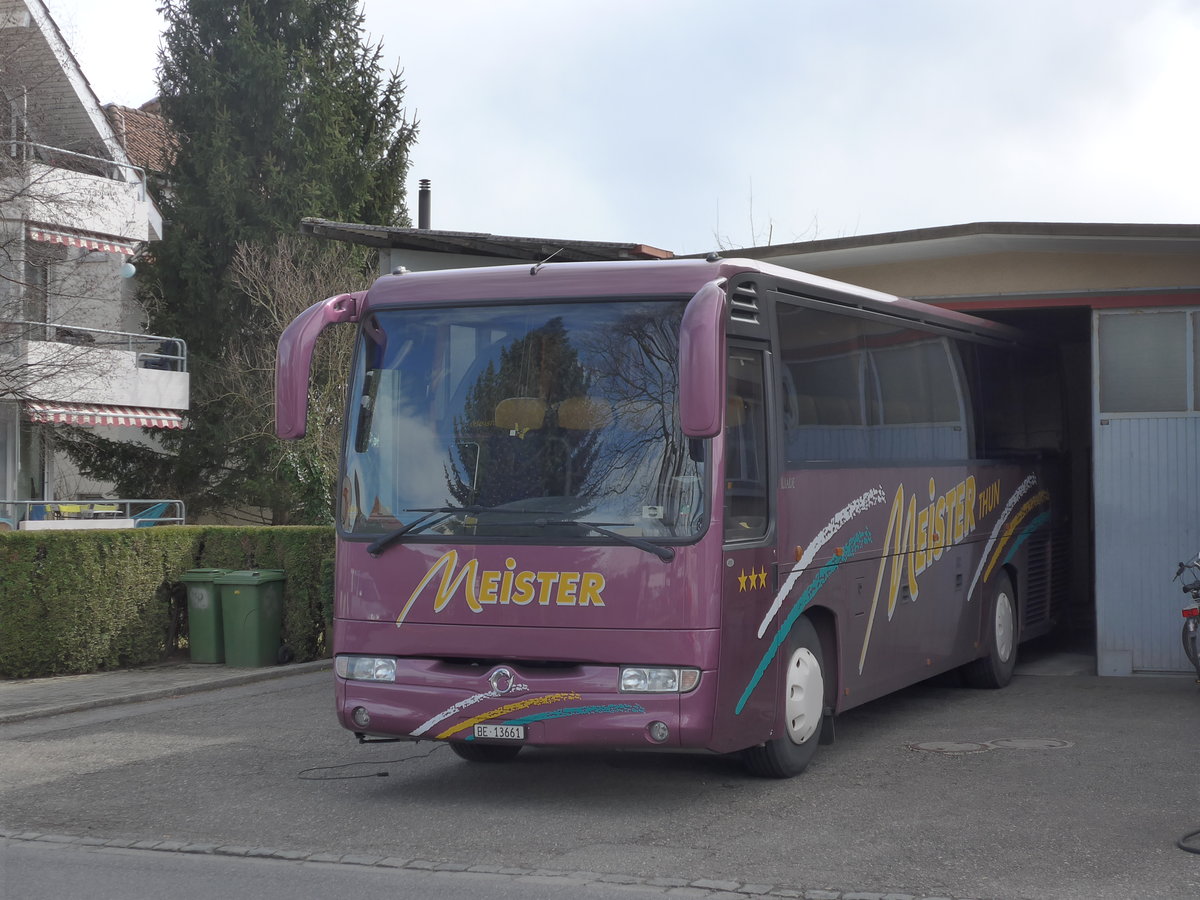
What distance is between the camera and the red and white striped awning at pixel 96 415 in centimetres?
3056

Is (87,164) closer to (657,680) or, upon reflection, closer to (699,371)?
(657,680)

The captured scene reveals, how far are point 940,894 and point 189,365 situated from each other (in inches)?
1324

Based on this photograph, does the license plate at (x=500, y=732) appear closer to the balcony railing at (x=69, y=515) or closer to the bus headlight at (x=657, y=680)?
the bus headlight at (x=657, y=680)

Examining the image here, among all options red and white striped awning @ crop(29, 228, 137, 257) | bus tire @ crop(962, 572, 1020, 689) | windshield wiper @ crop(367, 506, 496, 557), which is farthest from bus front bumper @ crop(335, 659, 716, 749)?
red and white striped awning @ crop(29, 228, 137, 257)

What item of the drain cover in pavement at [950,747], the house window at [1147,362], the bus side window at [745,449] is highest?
the house window at [1147,362]

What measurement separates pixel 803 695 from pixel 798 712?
0.12 m

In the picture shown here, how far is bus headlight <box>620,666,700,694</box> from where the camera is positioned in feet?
A: 26.6

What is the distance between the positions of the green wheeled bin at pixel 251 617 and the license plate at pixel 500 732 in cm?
798

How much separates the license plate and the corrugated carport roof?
21.5 feet

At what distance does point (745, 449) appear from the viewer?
8.63 meters

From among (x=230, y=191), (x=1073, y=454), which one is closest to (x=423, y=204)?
(x=230, y=191)

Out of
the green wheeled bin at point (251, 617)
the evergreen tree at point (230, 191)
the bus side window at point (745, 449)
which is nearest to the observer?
the bus side window at point (745, 449)

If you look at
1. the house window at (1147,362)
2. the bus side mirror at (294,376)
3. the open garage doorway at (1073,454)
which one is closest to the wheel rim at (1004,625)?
the open garage doorway at (1073,454)

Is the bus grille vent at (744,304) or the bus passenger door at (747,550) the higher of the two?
the bus grille vent at (744,304)
